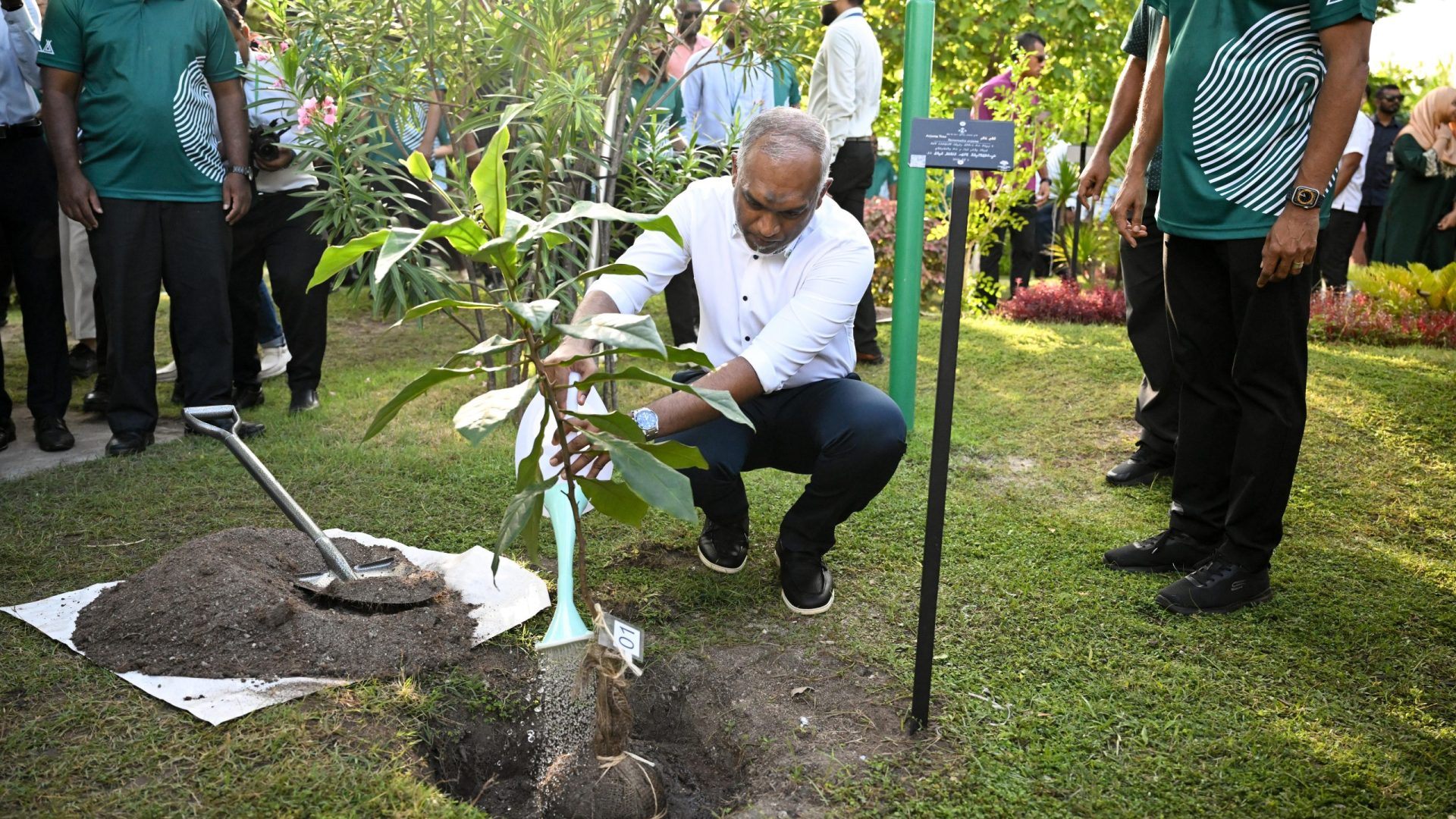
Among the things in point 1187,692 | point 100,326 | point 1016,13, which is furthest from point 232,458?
point 1016,13

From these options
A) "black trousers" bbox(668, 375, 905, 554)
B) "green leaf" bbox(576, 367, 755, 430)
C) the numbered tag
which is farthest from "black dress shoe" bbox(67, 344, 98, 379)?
"green leaf" bbox(576, 367, 755, 430)

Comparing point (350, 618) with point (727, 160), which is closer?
point (350, 618)

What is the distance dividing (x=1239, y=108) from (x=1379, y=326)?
4481 millimetres

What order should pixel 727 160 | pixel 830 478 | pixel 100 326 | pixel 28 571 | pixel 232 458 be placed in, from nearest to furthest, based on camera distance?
1. pixel 830 478
2. pixel 28 571
3. pixel 232 458
4. pixel 727 160
5. pixel 100 326

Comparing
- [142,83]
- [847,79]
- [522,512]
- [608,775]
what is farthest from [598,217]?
[847,79]

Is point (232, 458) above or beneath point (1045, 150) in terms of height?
beneath

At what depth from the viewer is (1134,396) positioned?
518 centimetres

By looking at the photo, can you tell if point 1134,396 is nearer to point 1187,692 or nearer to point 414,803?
point 1187,692

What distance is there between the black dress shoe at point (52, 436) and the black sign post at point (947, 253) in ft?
12.7

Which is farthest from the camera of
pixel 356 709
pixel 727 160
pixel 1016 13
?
pixel 1016 13

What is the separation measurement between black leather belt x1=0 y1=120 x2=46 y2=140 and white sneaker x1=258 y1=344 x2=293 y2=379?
170cm

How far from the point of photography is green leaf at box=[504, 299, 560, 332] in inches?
70.1

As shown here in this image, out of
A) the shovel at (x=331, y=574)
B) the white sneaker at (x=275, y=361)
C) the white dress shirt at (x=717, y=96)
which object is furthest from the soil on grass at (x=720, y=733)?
the white dress shirt at (x=717, y=96)

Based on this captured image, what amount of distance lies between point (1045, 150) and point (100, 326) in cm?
692
